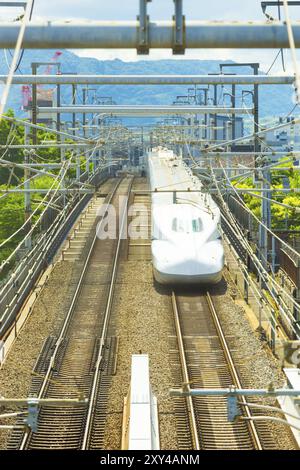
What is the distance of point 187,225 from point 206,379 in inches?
322

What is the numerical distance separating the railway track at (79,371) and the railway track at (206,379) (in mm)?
1574

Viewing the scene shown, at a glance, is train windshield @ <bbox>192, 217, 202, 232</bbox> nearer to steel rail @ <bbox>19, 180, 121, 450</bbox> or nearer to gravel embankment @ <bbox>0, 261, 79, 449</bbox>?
steel rail @ <bbox>19, 180, 121, 450</bbox>

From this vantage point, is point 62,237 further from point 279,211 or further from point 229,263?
point 279,211

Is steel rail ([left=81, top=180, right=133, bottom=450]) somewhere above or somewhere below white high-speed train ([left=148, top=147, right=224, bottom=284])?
below

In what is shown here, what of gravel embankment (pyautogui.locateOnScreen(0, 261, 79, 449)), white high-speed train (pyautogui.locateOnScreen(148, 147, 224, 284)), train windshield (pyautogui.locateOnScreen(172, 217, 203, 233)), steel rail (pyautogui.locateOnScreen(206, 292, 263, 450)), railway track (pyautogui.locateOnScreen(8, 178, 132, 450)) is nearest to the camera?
steel rail (pyautogui.locateOnScreen(206, 292, 263, 450))

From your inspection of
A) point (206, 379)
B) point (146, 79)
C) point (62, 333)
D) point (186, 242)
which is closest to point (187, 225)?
point (186, 242)

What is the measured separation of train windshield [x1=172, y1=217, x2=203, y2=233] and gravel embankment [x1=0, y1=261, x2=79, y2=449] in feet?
12.8

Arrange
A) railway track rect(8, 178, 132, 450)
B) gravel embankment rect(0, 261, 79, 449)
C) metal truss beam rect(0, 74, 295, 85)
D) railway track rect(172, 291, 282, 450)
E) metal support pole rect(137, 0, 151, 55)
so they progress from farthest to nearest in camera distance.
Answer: gravel embankment rect(0, 261, 79, 449), railway track rect(8, 178, 132, 450), railway track rect(172, 291, 282, 450), metal truss beam rect(0, 74, 295, 85), metal support pole rect(137, 0, 151, 55)

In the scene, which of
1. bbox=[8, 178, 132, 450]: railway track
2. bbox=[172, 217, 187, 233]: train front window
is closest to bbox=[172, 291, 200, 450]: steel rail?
bbox=[8, 178, 132, 450]: railway track

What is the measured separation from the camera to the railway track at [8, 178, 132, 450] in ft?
38.1

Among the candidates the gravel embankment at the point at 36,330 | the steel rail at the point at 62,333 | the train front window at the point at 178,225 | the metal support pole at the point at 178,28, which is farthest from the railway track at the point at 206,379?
the metal support pole at the point at 178,28

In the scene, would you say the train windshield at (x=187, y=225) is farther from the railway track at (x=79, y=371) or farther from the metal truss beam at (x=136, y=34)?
the metal truss beam at (x=136, y=34)

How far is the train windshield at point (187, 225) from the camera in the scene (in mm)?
21531
